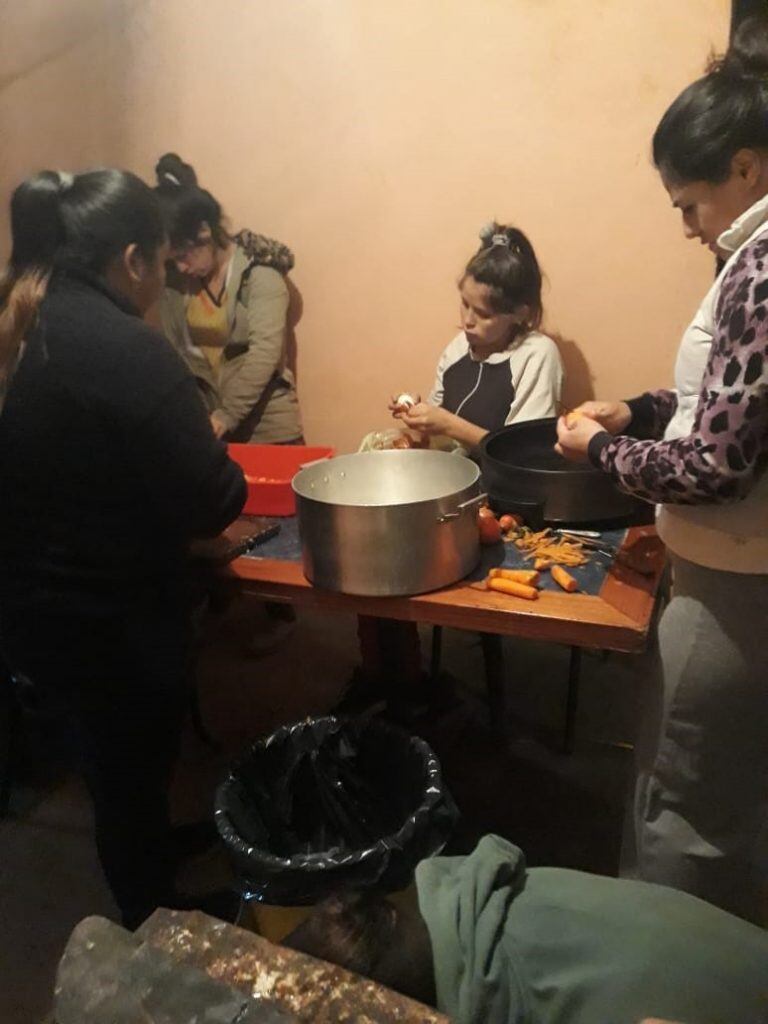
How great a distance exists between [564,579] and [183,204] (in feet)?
5.07

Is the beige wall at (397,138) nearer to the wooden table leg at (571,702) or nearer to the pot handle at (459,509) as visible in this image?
the wooden table leg at (571,702)

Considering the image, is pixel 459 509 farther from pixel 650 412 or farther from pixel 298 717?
pixel 298 717

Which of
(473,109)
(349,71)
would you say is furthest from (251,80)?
(473,109)

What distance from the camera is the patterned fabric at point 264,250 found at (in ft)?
7.45

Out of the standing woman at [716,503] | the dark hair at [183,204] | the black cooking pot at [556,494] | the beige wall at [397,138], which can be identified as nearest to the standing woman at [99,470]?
the black cooking pot at [556,494]

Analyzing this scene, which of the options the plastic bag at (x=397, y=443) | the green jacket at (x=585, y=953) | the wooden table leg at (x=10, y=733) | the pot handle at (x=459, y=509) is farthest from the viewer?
the wooden table leg at (x=10, y=733)

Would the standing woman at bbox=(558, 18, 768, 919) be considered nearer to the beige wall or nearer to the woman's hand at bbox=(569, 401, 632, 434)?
the woman's hand at bbox=(569, 401, 632, 434)

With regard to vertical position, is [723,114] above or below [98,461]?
above

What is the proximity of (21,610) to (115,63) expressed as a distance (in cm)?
189

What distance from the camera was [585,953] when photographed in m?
0.70

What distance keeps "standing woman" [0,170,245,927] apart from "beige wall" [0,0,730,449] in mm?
1159

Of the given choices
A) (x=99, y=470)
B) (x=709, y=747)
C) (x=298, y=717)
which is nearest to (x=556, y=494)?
(x=709, y=747)

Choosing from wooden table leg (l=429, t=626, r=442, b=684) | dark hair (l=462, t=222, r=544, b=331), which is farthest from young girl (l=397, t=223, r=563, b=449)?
wooden table leg (l=429, t=626, r=442, b=684)

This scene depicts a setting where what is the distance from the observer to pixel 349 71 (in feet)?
6.99
